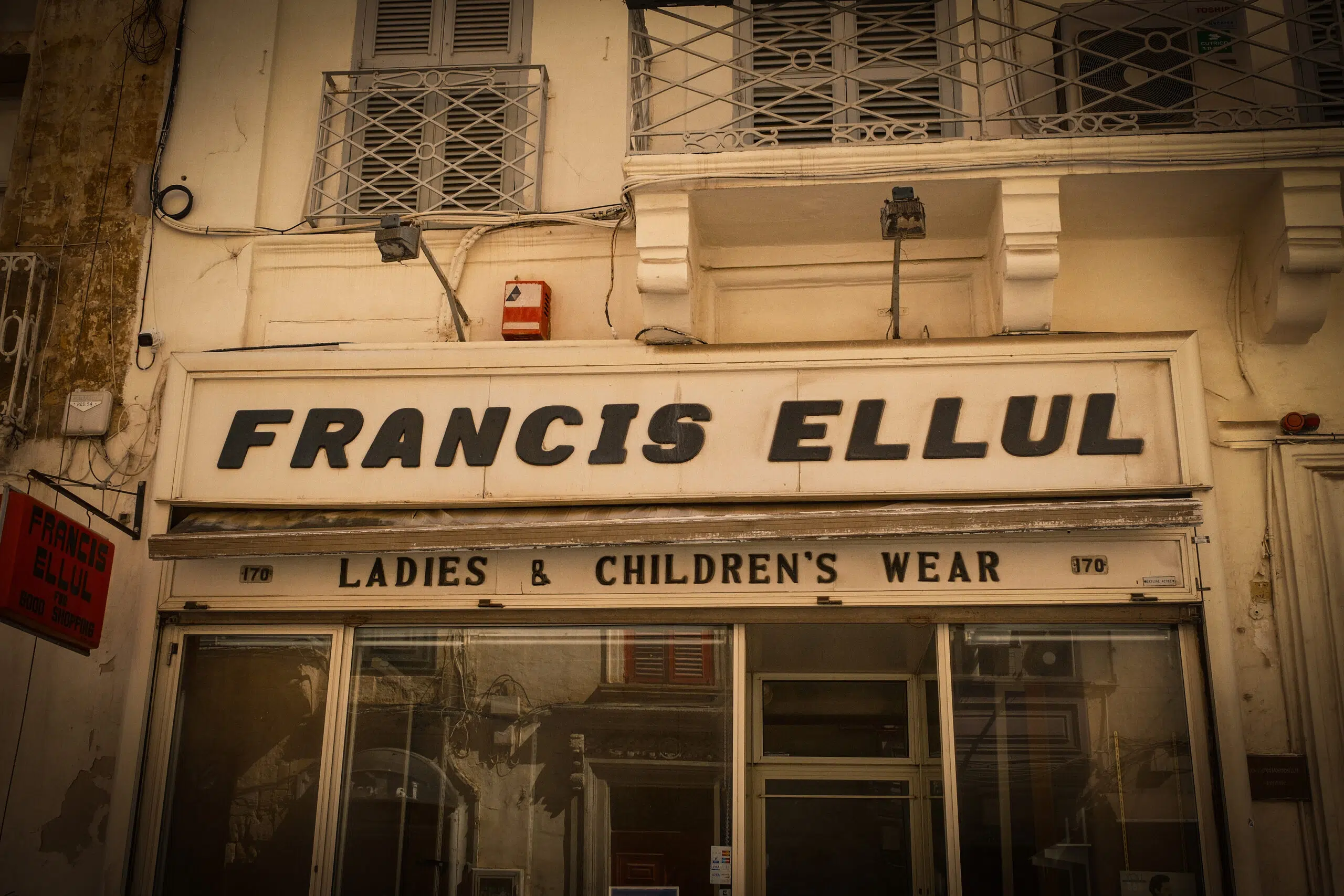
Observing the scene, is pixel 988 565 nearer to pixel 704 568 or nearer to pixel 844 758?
pixel 844 758

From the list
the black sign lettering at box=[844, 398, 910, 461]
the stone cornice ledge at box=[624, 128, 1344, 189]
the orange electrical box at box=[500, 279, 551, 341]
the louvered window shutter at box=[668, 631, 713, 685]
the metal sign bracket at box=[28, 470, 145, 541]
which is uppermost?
the stone cornice ledge at box=[624, 128, 1344, 189]

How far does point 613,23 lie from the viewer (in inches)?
306

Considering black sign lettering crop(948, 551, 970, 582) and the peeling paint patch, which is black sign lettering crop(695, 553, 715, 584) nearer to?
black sign lettering crop(948, 551, 970, 582)

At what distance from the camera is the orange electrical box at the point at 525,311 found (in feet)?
22.9

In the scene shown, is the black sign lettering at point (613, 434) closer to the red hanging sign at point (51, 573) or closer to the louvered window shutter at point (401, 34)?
the red hanging sign at point (51, 573)

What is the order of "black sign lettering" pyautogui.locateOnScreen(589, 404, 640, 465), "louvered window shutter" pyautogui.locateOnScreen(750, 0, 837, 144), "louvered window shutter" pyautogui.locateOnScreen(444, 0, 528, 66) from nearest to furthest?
"black sign lettering" pyautogui.locateOnScreen(589, 404, 640, 465)
"louvered window shutter" pyautogui.locateOnScreen(750, 0, 837, 144)
"louvered window shutter" pyautogui.locateOnScreen(444, 0, 528, 66)

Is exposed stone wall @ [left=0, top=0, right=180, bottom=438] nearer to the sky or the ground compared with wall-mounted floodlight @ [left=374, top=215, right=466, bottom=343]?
nearer to the sky

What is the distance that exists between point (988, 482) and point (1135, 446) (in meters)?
0.81

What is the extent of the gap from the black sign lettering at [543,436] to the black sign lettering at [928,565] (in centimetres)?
201

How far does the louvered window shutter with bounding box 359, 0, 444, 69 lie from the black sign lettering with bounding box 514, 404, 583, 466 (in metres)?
2.79

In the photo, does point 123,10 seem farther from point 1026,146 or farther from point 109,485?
point 1026,146

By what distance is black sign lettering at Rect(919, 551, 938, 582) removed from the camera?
6258 mm

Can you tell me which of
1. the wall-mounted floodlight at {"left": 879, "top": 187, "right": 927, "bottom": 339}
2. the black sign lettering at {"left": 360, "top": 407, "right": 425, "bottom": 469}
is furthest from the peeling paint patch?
the wall-mounted floodlight at {"left": 879, "top": 187, "right": 927, "bottom": 339}

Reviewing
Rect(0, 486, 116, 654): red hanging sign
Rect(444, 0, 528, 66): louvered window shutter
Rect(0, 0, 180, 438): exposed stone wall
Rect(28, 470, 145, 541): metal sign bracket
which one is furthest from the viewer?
Rect(444, 0, 528, 66): louvered window shutter
